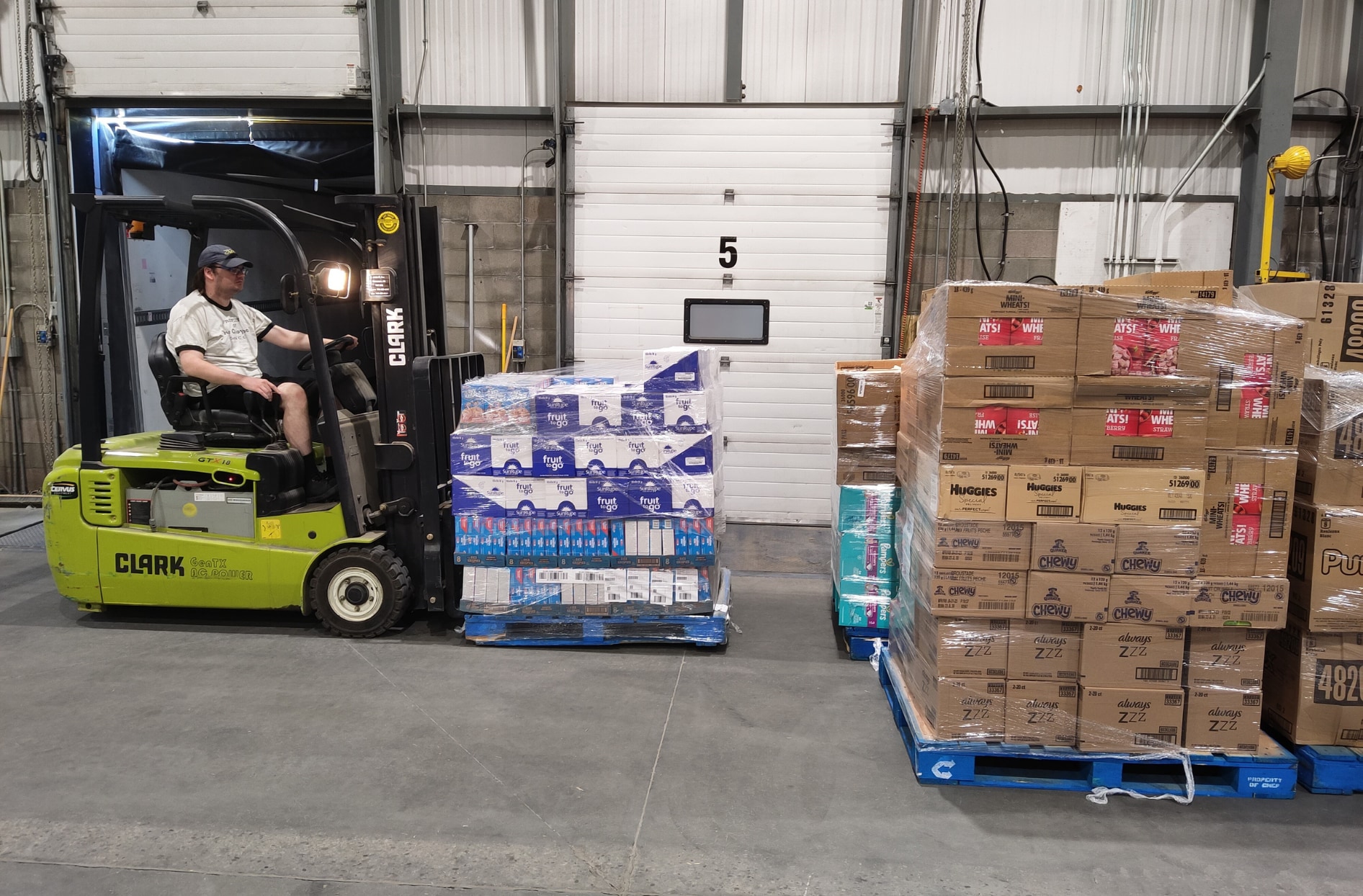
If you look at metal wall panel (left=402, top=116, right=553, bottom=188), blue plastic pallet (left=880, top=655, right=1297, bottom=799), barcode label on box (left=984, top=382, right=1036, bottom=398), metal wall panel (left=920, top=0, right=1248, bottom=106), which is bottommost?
blue plastic pallet (left=880, top=655, right=1297, bottom=799)

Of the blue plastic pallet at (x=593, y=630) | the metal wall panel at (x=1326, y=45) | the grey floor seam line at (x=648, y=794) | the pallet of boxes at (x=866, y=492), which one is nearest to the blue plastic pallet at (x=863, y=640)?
the pallet of boxes at (x=866, y=492)

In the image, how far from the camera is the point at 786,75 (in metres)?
8.38

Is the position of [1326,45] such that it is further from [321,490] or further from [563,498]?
[321,490]

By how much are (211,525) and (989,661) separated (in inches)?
185

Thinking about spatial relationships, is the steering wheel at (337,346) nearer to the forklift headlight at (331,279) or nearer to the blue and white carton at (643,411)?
the forklift headlight at (331,279)

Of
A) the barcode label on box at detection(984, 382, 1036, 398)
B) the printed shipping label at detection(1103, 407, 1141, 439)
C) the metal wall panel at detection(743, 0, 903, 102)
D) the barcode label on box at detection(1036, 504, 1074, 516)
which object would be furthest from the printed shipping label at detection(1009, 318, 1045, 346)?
the metal wall panel at detection(743, 0, 903, 102)

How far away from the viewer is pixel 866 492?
5.21 meters

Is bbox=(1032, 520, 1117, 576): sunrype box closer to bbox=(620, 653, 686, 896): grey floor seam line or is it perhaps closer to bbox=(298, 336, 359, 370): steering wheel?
bbox=(620, 653, 686, 896): grey floor seam line

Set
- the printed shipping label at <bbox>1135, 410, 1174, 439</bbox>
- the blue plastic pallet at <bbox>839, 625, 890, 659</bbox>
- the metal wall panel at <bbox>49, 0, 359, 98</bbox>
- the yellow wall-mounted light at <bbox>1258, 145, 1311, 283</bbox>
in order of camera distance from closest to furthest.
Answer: the printed shipping label at <bbox>1135, 410, 1174, 439</bbox> → the blue plastic pallet at <bbox>839, 625, 890, 659</bbox> → the yellow wall-mounted light at <bbox>1258, 145, 1311, 283</bbox> → the metal wall panel at <bbox>49, 0, 359, 98</bbox>

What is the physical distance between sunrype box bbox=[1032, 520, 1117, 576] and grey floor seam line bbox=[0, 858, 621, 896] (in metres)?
2.18

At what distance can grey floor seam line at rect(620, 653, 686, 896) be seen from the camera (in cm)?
300

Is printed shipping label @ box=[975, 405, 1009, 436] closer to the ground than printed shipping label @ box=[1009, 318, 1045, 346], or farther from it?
closer to the ground

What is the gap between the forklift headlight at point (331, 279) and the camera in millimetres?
5285

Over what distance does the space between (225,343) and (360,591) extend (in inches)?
69.8
